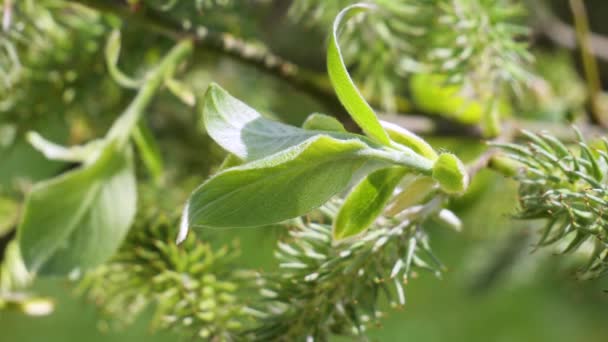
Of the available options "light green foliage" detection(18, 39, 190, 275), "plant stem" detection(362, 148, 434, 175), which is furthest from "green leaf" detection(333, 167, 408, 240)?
"light green foliage" detection(18, 39, 190, 275)

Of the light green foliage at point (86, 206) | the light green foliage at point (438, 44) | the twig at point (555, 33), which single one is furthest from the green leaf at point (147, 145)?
the twig at point (555, 33)

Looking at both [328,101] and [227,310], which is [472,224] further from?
[227,310]

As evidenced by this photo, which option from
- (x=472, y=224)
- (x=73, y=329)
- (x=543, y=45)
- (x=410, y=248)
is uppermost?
(x=410, y=248)

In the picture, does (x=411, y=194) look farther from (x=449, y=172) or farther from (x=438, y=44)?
(x=438, y=44)

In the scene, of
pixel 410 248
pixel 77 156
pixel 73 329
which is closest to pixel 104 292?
pixel 77 156

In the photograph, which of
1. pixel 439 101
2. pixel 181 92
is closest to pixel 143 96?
pixel 181 92

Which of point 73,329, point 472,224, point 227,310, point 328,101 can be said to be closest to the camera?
point 227,310

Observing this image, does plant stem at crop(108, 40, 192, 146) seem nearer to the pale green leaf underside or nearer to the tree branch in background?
the tree branch in background
